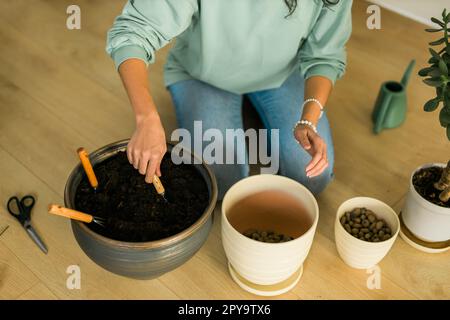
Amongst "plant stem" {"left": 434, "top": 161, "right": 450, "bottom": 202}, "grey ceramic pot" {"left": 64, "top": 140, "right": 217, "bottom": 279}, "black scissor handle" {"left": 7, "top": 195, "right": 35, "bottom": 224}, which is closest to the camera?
"grey ceramic pot" {"left": 64, "top": 140, "right": 217, "bottom": 279}

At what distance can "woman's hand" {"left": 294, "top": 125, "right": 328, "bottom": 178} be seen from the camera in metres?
1.15

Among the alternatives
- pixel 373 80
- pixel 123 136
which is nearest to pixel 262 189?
pixel 123 136

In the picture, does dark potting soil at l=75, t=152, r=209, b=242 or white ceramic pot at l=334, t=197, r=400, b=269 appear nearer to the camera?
dark potting soil at l=75, t=152, r=209, b=242

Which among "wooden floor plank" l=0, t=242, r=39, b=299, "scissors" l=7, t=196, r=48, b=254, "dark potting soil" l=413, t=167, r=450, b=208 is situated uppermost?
"dark potting soil" l=413, t=167, r=450, b=208

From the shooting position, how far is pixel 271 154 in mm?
1526

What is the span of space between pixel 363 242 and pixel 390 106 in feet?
1.77

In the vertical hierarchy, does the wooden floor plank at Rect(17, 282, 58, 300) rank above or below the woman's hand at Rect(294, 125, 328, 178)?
below

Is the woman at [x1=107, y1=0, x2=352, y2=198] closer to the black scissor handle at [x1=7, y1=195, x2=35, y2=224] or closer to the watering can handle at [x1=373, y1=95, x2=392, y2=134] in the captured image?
the watering can handle at [x1=373, y1=95, x2=392, y2=134]

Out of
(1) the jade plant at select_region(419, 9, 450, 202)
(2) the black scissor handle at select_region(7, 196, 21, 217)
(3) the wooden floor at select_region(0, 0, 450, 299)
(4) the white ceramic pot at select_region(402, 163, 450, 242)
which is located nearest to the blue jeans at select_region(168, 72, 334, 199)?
(3) the wooden floor at select_region(0, 0, 450, 299)

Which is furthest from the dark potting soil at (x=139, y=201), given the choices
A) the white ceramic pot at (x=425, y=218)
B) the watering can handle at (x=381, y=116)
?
the watering can handle at (x=381, y=116)

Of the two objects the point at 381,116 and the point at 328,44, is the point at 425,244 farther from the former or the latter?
the point at 328,44

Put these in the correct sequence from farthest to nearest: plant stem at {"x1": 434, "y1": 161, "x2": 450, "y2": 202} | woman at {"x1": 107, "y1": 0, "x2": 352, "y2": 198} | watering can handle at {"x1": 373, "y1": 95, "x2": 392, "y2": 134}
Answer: watering can handle at {"x1": 373, "y1": 95, "x2": 392, "y2": 134}
plant stem at {"x1": 434, "y1": 161, "x2": 450, "y2": 202}
woman at {"x1": 107, "y1": 0, "x2": 352, "y2": 198}

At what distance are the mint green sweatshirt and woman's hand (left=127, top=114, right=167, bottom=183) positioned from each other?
0.17 meters

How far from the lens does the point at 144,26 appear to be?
3.96 feet
